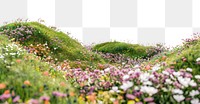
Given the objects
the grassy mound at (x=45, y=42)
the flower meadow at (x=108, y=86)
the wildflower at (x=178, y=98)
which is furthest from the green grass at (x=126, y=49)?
the wildflower at (x=178, y=98)

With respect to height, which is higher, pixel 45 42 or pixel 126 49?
pixel 45 42

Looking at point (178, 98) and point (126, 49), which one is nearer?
point (178, 98)

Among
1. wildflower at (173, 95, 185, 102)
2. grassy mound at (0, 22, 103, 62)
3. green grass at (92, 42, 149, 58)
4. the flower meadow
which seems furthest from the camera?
green grass at (92, 42, 149, 58)

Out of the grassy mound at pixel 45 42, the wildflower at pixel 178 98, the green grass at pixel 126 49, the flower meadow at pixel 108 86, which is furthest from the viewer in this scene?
the green grass at pixel 126 49

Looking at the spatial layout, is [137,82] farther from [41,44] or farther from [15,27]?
[15,27]

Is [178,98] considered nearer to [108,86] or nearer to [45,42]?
[108,86]

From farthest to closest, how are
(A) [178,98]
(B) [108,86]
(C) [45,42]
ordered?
(C) [45,42]
(B) [108,86]
(A) [178,98]

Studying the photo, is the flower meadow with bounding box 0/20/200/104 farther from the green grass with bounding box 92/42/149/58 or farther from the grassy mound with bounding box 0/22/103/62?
the green grass with bounding box 92/42/149/58

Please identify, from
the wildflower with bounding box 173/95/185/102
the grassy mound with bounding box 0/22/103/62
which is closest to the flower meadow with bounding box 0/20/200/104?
the wildflower with bounding box 173/95/185/102

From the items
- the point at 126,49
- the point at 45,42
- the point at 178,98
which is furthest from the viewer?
the point at 126,49

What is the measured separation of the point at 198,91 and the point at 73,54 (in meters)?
15.8

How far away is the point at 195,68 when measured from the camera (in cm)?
901

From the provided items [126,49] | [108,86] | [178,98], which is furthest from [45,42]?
[178,98]

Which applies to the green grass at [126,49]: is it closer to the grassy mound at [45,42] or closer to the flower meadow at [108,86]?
the grassy mound at [45,42]
